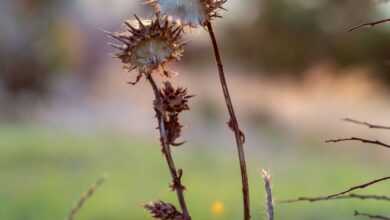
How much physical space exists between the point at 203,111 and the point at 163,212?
10.6m

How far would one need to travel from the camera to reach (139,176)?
7.44 m

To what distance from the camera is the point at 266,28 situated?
46.2ft

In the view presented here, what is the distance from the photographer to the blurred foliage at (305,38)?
12641 mm

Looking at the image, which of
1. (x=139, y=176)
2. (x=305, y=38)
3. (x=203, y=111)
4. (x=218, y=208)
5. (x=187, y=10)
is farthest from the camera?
(x=305, y=38)

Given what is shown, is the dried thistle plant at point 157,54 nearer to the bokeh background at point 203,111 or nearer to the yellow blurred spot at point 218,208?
the yellow blurred spot at point 218,208

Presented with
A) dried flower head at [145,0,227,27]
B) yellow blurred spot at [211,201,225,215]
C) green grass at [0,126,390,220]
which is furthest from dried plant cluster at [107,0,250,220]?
yellow blurred spot at [211,201,225,215]

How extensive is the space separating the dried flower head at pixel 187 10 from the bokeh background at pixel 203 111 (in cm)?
388

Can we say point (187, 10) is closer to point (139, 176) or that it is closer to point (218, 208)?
point (218, 208)

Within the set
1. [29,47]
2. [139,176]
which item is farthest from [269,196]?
[29,47]

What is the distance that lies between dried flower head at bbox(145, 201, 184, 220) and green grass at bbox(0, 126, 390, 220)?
3.23 metres

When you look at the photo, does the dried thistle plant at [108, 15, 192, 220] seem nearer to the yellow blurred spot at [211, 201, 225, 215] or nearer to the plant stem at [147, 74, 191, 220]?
the plant stem at [147, 74, 191, 220]

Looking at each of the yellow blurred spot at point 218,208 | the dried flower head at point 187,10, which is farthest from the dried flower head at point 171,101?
the yellow blurred spot at point 218,208

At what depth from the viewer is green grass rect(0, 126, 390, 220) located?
18.7ft

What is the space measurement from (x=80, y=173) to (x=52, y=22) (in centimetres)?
777
